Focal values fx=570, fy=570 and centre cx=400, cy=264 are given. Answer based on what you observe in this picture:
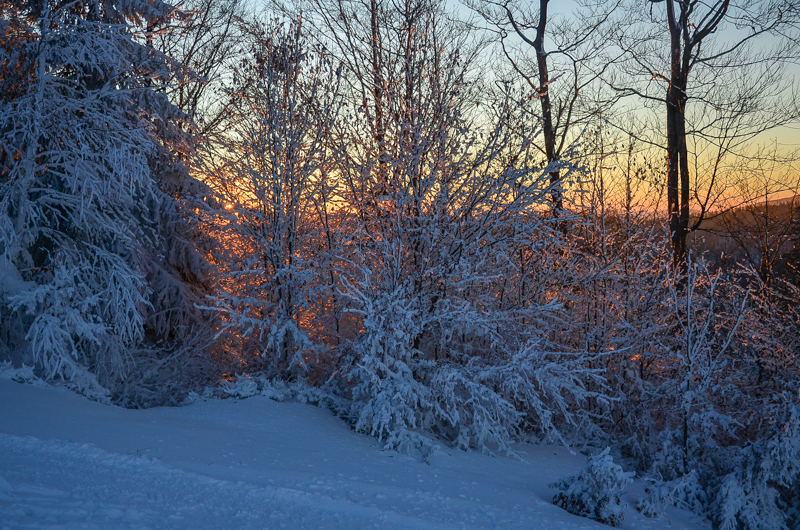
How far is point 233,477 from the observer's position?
419 cm

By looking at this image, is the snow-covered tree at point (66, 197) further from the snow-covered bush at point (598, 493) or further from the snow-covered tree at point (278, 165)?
the snow-covered bush at point (598, 493)

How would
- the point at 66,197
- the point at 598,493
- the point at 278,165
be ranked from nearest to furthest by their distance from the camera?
the point at 598,493
the point at 66,197
the point at 278,165

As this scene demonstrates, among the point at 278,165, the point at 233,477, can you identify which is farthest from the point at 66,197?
the point at 233,477

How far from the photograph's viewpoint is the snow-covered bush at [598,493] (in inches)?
182

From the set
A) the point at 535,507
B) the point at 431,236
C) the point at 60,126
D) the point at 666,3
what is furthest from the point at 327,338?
the point at 666,3

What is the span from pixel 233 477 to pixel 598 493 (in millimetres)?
2903

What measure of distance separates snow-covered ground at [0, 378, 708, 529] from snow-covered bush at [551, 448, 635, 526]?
0.52 ft

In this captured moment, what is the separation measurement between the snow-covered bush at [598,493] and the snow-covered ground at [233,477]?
16cm

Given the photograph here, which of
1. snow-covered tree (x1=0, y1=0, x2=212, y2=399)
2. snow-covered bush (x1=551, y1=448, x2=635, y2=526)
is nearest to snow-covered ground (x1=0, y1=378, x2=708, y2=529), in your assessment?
snow-covered bush (x1=551, y1=448, x2=635, y2=526)

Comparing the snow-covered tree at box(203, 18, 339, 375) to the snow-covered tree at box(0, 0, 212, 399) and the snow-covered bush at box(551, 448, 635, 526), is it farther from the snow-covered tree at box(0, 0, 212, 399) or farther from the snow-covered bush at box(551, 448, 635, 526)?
the snow-covered bush at box(551, 448, 635, 526)

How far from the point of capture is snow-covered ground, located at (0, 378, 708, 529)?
3.45 metres

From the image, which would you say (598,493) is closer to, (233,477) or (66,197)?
(233,477)

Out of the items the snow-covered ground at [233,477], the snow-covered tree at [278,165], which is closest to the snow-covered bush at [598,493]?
the snow-covered ground at [233,477]

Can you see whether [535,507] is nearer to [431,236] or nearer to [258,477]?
[258,477]
